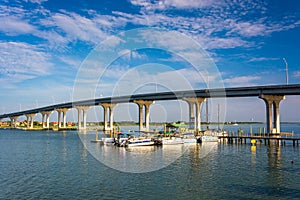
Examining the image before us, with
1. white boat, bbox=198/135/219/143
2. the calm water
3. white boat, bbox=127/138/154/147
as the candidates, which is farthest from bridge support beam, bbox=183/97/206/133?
the calm water

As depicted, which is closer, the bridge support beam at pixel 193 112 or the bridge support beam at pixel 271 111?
the bridge support beam at pixel 271 111

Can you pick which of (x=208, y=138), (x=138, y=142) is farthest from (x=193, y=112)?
(x=138, y=142)

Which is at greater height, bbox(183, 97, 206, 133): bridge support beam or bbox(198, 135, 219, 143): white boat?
bbox(183, 97, 206, 133): bridge support beam

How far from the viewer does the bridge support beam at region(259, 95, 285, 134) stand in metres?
90.2

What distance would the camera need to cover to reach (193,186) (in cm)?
3288

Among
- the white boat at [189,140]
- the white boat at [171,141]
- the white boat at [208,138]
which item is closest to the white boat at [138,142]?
the white boat at [171,141]

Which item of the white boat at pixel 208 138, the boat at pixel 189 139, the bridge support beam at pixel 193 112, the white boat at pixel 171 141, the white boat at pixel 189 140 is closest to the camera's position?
the white boat at pixel 171 141

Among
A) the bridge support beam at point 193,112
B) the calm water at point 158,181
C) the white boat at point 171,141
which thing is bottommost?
the calm water at point 158,181

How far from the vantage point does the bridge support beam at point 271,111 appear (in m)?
90.2

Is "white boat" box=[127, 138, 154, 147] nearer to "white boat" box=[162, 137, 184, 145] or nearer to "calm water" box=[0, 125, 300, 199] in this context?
"white boat" box=[162, 137, 184, 145]

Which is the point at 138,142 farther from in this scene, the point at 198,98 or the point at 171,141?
the point at 198,98

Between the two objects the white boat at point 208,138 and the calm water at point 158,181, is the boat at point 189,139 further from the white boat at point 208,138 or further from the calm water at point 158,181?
the calm water at point 158,181

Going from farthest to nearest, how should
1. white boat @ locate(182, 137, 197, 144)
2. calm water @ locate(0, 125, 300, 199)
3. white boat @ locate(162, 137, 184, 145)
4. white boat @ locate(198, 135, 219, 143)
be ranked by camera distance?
white boat @ locate(198, 135, 219, 143)
white boat @ locate(182, 137, 197, 144)
white boat @ locate(162, 137, 184, 145)
calm water @ locate(0, 125, 300, 199)

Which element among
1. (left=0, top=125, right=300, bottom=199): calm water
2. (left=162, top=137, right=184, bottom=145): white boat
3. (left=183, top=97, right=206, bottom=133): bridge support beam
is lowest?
(left=0, top=125, right=300, bottom=199): calm water
